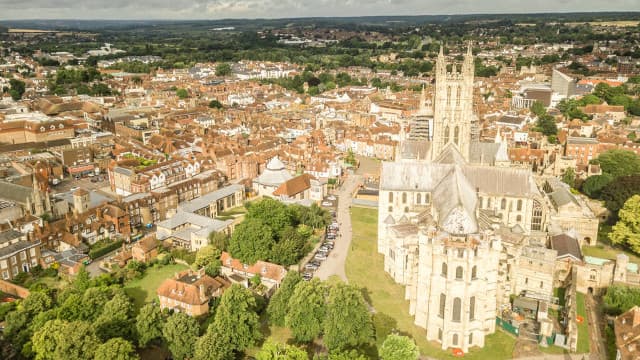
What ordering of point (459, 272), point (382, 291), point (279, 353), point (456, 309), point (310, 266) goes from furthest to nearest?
point (310, 266)
point (382, 291)
point (456, 309)
point (459, 272)
point (279, 353)

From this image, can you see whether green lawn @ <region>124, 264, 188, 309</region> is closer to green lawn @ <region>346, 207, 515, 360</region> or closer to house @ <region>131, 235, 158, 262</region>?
house @ <region>131, 235, 158, 262</region>

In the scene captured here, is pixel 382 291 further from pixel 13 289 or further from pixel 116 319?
pixel 13 289

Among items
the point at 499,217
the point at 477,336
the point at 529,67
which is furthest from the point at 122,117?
the point at 529,67

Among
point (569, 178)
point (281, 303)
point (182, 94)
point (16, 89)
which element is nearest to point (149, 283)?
Answer: point (281, 303)

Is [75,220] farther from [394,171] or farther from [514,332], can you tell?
[514,332]

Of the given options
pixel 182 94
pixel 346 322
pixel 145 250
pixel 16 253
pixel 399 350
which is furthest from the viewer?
pixel 182 94

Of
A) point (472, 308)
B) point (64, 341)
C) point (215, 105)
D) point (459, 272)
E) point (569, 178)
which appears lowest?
point (569, 178)

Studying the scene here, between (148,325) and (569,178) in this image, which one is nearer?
(148,325)
